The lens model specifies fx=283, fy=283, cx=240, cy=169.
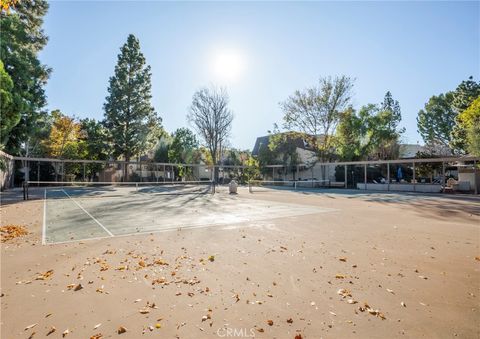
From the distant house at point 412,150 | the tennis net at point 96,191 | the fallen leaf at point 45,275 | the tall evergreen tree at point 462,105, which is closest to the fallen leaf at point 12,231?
the fallen leaf at point 45,275

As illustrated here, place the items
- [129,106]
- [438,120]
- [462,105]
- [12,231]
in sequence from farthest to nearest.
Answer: [438,120], [129,106], [462,105], [12,231]

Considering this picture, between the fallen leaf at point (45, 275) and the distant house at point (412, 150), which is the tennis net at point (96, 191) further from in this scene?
the distant house at point (412, 150)

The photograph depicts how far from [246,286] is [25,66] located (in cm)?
2576

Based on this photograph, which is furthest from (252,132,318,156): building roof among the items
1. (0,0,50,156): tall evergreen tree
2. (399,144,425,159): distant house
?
(0,0,50,156): tall evergreen tree

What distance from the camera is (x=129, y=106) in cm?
4006

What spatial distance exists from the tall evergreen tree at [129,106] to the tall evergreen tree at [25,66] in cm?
1088

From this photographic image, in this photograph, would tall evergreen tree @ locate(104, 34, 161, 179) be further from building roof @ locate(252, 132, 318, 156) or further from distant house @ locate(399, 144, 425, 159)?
distant house @ locate(399, 144, 425, 159)

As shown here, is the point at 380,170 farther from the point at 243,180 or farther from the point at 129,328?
the point at 129,328

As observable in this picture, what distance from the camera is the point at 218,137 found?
44656 millimetres

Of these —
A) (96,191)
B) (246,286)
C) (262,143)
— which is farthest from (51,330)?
(262,143)

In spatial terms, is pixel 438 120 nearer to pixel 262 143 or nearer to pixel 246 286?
pixel 262 143

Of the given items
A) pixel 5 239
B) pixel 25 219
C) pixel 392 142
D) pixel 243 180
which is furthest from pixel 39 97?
pixel 392 142

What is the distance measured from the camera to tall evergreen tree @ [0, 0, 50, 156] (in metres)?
20.7

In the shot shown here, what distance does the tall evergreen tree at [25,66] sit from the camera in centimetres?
2073
